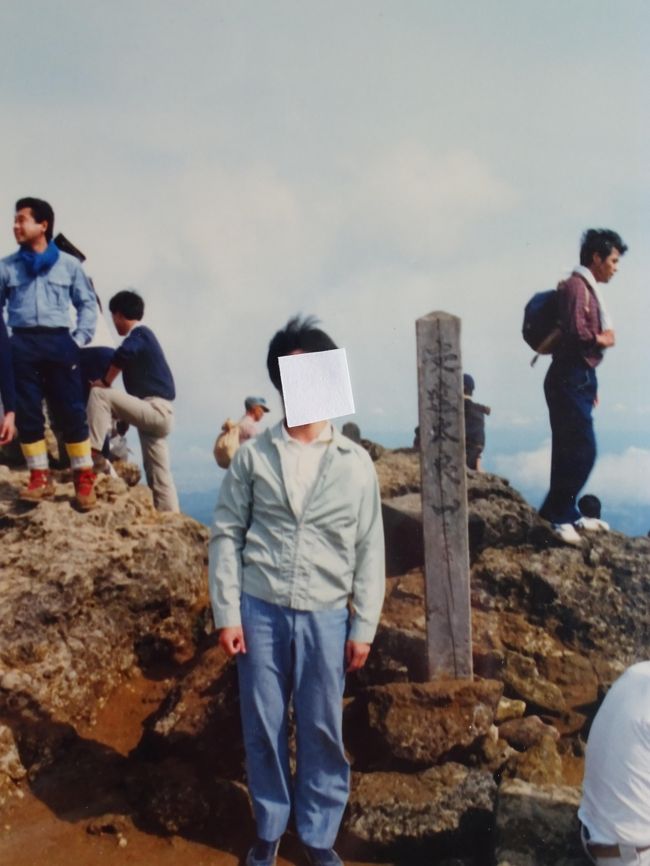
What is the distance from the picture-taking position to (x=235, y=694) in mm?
4449

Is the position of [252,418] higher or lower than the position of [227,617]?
higher

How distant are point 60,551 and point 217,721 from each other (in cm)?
169

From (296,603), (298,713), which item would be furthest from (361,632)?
(298,713)

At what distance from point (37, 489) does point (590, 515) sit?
13.8 ft

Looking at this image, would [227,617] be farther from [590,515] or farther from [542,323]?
[590,515]

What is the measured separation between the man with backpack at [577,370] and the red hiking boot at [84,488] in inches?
135

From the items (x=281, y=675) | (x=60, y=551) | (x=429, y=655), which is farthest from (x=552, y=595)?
(x=60, y=551)

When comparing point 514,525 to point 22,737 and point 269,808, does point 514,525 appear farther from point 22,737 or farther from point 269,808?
point 22,737

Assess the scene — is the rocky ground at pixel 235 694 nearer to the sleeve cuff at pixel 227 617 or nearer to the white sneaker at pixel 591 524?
the white sneaker at pixel 591 524

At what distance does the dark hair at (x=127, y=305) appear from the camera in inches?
207

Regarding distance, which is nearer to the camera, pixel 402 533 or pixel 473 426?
pixel 402 533

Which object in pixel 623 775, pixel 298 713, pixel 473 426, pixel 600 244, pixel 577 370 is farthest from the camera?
pixel 473 426

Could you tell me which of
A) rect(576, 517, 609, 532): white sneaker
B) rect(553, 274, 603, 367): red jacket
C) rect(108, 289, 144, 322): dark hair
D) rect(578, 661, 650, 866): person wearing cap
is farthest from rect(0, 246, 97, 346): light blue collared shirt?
rect(578, 661, 650, 866): person wearing cap

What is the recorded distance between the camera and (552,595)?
5.39 meters
